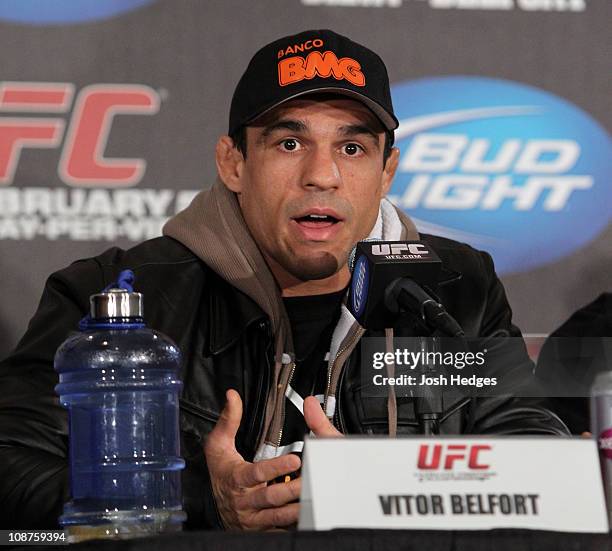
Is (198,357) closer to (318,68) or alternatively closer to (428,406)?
(318,68)

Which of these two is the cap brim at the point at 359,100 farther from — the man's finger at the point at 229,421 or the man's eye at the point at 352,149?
the man's finger at the point at 229,421

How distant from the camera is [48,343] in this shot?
2.25 meters

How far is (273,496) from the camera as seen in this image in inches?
61.1

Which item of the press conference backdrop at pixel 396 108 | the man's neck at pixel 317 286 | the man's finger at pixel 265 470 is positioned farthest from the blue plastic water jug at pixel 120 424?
the press conference backdrop at pixel 396 108

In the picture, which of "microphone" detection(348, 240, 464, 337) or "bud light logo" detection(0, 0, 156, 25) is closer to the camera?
"microphone" detection(348, 240, 464, 337)

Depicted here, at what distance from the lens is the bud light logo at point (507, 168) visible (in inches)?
124

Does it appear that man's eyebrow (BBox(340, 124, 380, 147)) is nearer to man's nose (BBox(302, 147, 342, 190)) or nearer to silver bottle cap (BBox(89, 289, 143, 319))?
man's nose (BBox(302, 147, 342, 190))

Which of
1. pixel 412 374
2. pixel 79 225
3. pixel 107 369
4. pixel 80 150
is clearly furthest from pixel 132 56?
pixel 412 374

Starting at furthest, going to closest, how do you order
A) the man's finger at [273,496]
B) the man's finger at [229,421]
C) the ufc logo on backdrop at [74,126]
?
the ufc logo on backdrop at [74,126] → the man's finger at [229,421] → the man's finger at [273,496]

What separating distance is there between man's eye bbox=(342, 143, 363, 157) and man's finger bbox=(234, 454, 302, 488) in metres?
0.96

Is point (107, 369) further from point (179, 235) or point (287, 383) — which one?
point (179, 235)

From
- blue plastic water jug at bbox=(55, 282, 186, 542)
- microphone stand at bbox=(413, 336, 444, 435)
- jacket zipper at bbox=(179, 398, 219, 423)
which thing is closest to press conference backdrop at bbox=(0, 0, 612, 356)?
jacket zipper at bbox=(179, 398, 219, 423)

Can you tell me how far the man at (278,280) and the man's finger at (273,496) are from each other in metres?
0.54

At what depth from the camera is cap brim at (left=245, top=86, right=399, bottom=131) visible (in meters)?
2.27
